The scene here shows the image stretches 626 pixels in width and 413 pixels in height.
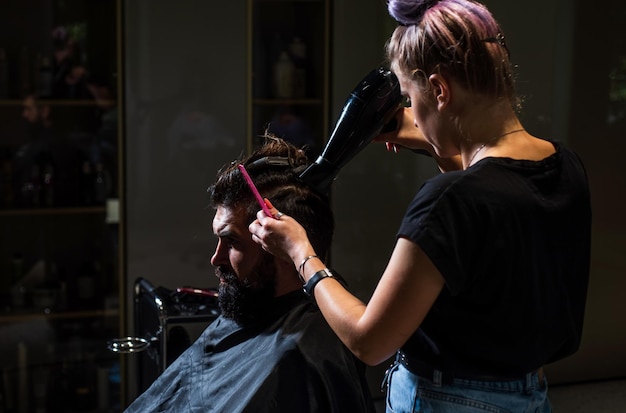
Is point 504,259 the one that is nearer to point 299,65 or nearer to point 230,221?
point 230,221

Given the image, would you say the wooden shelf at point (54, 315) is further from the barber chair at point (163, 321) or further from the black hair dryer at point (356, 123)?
the black hair dryer at point (356, 123)

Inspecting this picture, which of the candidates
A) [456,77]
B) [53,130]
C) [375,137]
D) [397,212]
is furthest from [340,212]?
[456,77]

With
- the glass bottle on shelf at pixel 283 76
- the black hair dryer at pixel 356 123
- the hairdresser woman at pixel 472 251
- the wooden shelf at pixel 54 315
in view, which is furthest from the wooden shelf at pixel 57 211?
the hairdresser woman at pixel 472 251

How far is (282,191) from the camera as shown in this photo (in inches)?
70.2

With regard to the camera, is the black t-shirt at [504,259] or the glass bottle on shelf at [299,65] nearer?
the black t-shirt at [504,259]


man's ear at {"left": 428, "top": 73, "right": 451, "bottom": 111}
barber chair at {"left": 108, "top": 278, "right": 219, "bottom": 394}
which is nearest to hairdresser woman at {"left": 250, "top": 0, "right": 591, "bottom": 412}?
man's ear at {"left": 428, "top": 73, "right": 451, "bottom": 111}

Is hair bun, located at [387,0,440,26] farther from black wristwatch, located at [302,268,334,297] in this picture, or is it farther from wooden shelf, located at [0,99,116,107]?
wooden shelf, located at [0,99,116,107]

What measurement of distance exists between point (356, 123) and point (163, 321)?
114cm

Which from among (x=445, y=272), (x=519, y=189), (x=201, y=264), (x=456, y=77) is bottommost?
(x=201, y=264)

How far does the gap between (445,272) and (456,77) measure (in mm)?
324

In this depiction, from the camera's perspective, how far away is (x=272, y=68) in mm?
3812

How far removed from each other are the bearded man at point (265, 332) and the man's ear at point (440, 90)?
1.54 feet

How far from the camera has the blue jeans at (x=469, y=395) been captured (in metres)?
1.42

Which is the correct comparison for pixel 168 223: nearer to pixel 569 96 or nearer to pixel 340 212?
pixel 340 212
